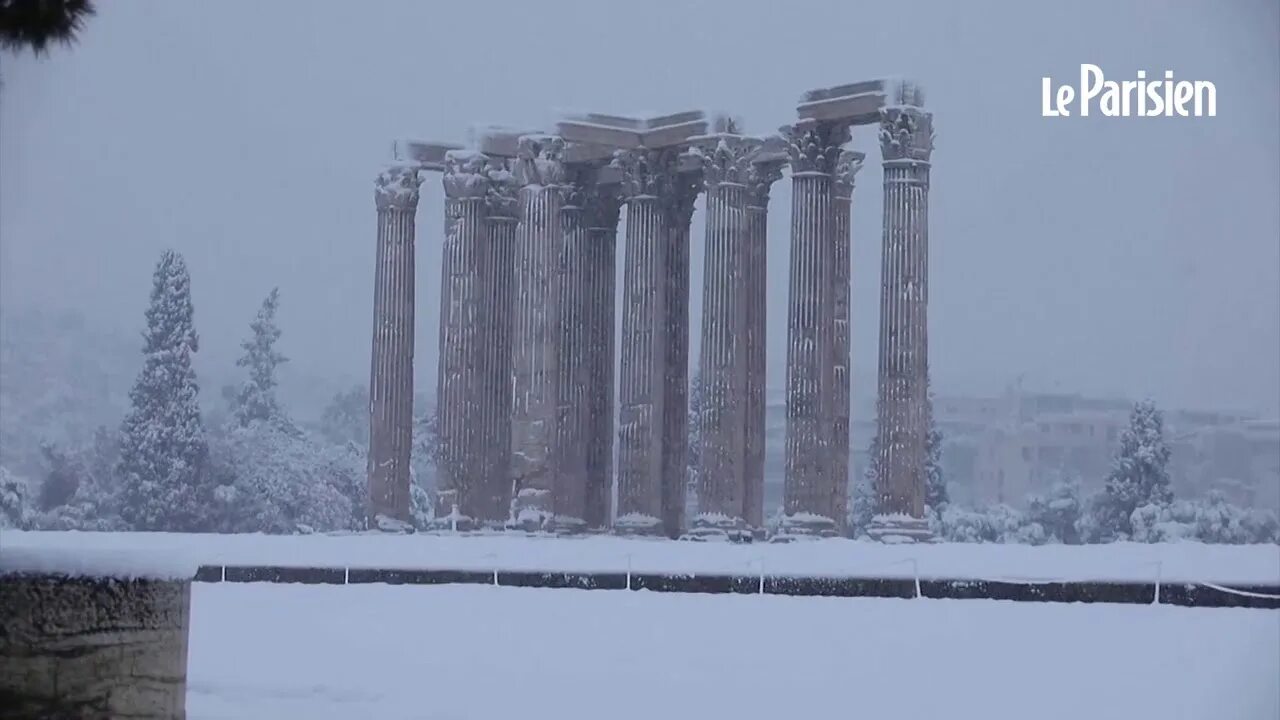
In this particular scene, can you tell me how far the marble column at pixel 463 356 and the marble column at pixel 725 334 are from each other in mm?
6849

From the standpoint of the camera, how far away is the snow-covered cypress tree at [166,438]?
282 feet

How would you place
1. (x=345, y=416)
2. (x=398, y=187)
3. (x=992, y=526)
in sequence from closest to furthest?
(x=398, y=187) < (x=992, y=526) < (x=345, y=416)

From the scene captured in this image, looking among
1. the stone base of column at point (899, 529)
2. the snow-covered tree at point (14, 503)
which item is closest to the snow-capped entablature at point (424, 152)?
the stone base of column at point (899, 529)

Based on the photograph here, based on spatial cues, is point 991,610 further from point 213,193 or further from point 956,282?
point 213,193

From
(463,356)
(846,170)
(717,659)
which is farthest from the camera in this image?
(463,356)

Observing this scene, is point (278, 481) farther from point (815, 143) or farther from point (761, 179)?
point (815, 143)

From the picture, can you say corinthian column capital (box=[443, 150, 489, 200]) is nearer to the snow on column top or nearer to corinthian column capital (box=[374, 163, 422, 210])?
corinthian column capital (box=[374, 163, 422, 210])

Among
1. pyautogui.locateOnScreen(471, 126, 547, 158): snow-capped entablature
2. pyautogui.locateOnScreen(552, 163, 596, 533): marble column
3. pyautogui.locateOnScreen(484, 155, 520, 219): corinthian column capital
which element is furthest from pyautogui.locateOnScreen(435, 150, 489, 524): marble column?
pyautogui.locateOnScreen(552, 163, 596, 533): marble column

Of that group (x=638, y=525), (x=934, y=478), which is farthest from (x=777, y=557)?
(x=934, y=478)

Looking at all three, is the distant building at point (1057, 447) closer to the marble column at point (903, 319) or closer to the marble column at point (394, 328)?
the marble column at point (394, 328)

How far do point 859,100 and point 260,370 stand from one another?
69.7 meters

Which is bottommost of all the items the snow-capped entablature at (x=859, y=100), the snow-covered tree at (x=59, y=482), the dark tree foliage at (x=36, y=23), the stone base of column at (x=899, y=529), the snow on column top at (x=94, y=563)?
the snow-covered tree at (x=59, y=482)

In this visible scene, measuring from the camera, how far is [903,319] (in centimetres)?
4012

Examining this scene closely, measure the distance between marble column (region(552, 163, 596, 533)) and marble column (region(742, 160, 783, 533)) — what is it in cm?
469
